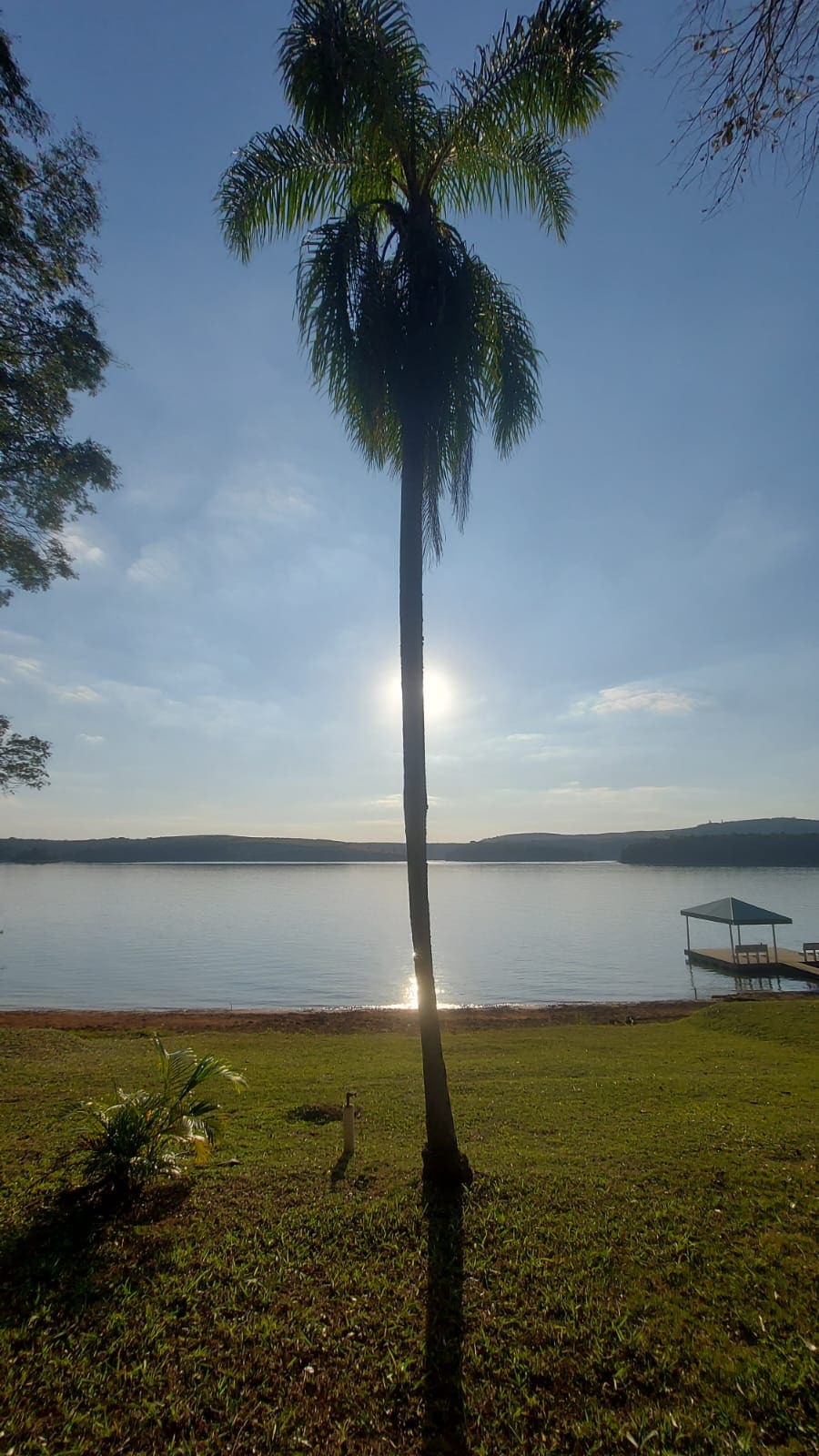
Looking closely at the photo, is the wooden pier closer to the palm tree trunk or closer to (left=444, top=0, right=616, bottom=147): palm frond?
the palm tree trunk

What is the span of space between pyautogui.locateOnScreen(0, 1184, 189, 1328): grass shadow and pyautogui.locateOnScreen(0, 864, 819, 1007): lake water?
22.6 metres

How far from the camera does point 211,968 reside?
34.6 m

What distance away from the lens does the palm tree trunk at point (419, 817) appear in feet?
20.1

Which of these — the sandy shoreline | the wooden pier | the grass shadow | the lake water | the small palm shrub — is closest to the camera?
the grass shadow

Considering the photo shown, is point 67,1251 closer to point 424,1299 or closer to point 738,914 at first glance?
point 424,1299

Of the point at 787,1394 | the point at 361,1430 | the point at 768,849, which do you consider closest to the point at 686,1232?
the point at 787,1394

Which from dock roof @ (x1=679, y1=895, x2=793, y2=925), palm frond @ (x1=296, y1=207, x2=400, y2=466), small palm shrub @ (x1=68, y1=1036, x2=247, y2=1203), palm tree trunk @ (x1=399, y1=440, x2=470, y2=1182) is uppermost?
palm frond @ (x1=296, y1=207, x2=400, y2=466)

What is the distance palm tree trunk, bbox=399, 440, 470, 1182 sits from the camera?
6.13 meters

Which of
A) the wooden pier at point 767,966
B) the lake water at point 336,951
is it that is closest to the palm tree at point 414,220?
the lake water at point 336,951

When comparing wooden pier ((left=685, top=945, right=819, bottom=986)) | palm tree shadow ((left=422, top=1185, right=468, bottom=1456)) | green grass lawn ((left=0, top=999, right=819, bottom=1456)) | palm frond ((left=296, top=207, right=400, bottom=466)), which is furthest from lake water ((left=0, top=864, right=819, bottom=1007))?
palm frond ((left=296, top=207, right=400, bottom=466))

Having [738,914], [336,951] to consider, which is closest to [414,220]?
[738,914]

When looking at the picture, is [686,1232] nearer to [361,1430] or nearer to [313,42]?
[361,1430]

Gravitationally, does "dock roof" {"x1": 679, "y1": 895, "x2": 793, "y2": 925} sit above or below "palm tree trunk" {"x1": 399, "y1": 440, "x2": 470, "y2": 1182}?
below

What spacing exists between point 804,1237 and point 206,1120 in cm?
555
